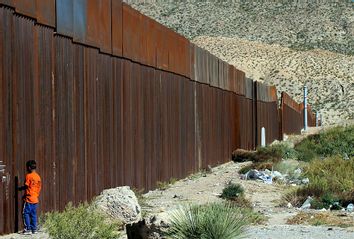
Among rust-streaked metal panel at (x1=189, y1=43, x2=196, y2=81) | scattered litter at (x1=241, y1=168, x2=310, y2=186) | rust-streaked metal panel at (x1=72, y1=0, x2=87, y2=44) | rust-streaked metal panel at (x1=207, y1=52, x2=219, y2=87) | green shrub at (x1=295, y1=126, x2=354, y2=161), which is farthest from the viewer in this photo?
green shrub at (x1=295, y1=126, x2=354, y2=161)

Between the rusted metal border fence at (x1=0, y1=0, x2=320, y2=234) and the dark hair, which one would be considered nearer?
the dark hair

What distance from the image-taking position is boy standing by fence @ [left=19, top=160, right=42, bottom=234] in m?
11.7

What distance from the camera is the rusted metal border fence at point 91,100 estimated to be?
11859 mm

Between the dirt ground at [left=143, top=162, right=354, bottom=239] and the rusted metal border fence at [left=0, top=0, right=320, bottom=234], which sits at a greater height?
the rusted metal border fence at [left=0, top=0, right=320, bottom=234]

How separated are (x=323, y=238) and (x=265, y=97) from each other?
37605mm

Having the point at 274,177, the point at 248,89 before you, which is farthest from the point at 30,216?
the point at 248,89

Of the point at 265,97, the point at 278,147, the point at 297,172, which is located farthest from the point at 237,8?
the point at 297,172

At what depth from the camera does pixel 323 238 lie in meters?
11.6

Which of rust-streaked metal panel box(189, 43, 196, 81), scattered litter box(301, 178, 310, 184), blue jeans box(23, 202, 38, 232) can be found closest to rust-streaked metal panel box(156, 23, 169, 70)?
rust-streaked metal panel box(189, 43, 196, 81)

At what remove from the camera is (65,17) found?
1405 cm

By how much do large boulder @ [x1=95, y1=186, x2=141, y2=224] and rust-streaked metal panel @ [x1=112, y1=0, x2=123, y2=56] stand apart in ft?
15.5

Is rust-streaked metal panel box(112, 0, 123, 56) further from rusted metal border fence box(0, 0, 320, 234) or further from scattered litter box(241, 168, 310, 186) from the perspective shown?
scattered litter box(241, 168, 310, 186)

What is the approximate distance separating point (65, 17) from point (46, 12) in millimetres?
919

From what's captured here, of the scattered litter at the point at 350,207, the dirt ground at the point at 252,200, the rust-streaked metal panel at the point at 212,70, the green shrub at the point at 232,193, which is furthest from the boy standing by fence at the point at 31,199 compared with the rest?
the rust-streaked metal panel at the point at 212,70
